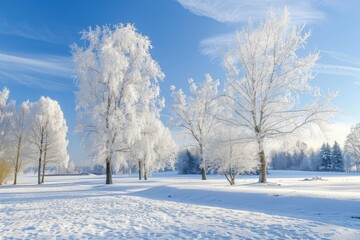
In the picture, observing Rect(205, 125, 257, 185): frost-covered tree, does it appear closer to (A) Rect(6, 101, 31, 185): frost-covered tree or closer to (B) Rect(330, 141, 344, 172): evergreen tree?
(A) Rect(6, 101, 31, 185): frost-covered tree

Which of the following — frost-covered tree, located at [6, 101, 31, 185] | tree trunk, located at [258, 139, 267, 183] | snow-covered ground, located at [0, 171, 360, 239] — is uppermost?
frost-covered tree, located at [6, 101, 31, 185]

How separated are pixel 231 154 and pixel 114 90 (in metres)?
11.7

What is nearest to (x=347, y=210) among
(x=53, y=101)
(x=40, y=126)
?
(x=40, y=126)

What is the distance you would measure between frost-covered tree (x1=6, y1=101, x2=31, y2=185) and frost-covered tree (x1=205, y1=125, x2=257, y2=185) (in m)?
26.6

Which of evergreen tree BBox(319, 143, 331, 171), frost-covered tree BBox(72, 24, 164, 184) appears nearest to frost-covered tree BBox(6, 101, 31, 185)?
frost-covered tree BBox(72, 24, 164, 184)

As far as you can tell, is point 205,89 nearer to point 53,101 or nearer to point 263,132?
point 263,132

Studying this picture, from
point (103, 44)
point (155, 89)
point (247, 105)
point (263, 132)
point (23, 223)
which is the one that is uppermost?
point (103, 44)

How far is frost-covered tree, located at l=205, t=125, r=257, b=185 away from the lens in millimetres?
24484

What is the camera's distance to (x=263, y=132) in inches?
877

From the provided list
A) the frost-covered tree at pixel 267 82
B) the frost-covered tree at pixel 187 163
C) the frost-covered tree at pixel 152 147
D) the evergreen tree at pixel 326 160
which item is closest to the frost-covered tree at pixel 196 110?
the frost-covered tree at pixel 152 147

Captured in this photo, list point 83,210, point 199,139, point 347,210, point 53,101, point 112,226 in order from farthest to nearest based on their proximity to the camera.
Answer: point 53,101 < point 199,139 < point 83,210 < point 347,210 < point 112,226

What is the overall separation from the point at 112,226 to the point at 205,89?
2869 cm

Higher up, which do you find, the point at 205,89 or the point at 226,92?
the point at 205,89

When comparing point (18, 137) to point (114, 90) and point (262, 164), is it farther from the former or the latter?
point (262, 164)
